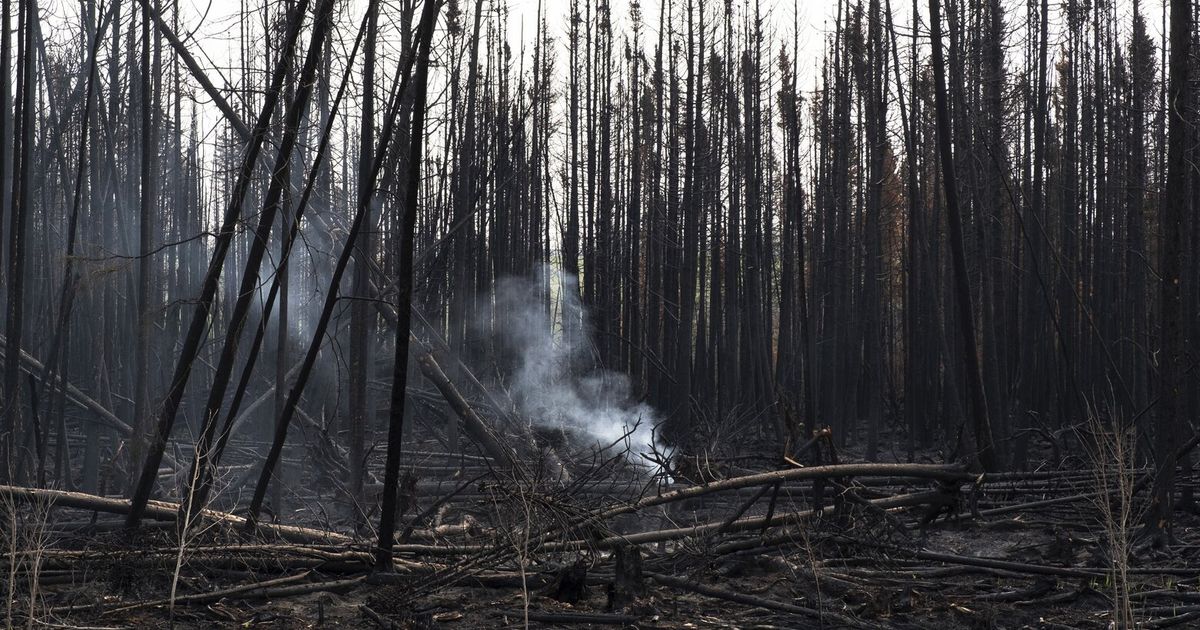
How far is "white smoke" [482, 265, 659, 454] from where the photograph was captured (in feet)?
47.6

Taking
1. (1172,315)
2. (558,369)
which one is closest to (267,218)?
(1172,315)

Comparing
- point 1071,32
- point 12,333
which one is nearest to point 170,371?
point 12,333

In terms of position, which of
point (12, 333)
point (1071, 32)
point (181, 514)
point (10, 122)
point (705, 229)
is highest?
point (1071, 32)

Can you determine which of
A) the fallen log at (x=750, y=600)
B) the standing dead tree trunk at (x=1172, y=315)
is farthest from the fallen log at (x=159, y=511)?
the standing dead tree trunk at (x=1172, y=315)

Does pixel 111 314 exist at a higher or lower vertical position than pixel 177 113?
lower

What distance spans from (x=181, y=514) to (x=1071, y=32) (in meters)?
15.4

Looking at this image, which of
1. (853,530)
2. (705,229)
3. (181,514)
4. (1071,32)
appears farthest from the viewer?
(705,229)

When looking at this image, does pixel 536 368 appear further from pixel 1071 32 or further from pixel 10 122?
pixel 1071 32

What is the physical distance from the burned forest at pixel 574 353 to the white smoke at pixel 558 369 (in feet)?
0.40

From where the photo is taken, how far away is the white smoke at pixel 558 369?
14.5 meters

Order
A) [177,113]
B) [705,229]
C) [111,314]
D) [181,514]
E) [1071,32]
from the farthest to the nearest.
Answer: [705,229] < [1071,32] < [177,113] < [111,314] < [181,514]

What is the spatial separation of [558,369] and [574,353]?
17.7 inches

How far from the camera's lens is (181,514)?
5.50m

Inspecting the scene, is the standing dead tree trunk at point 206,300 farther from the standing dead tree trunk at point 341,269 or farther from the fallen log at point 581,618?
the fallen log at point 581,618
